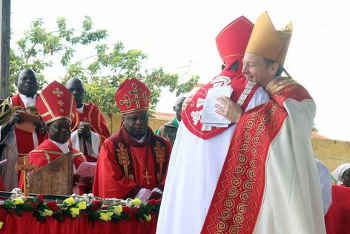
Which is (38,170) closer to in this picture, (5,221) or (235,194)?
(5,221)

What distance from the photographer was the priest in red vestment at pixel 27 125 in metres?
8.95

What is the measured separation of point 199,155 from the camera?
16.5ft

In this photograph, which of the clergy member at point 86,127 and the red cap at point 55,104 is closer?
the red cap at point 55,104

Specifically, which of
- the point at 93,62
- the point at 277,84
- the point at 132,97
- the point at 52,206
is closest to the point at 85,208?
the point at 52,206

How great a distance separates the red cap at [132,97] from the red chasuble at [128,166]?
0.26 meters

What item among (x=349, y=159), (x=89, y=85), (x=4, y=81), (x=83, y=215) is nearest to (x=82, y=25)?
(x=89, y=85)

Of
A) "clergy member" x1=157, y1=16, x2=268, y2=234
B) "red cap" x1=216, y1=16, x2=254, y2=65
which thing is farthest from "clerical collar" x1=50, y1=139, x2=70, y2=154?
"red cap" x1=216, y1=16, x2=254, y2=65

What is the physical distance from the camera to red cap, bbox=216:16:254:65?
209 inches

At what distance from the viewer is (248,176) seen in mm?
4902

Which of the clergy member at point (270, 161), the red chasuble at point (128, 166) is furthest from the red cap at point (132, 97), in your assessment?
the clergy member at point (270, 161)

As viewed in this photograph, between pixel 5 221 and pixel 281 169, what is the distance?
2474 millimetres

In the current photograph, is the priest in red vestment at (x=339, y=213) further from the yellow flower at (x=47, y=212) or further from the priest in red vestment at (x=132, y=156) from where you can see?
the yellow flower at (x=47, y=212)

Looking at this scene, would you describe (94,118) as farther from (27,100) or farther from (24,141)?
(24,141)

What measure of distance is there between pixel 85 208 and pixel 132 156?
A: 60.7 inches
